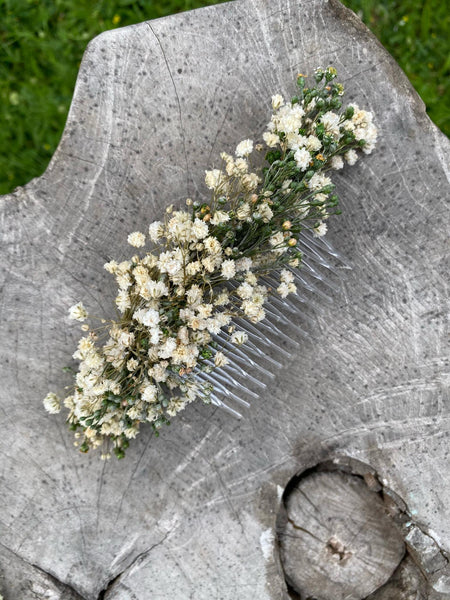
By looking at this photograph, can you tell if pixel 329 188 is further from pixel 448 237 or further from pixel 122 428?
pixel 122 428

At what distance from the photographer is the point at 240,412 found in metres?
1.85

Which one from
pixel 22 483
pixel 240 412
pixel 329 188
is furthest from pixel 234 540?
pixel 329 188

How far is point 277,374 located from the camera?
1854 millimetres

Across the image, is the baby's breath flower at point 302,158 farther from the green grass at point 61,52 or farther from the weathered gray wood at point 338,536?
the green grass at point 61,52

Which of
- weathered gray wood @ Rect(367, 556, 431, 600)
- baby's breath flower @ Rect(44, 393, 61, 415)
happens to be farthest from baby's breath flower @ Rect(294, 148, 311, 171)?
weathered gray wood @ Rect(367, 556, 431, 600)

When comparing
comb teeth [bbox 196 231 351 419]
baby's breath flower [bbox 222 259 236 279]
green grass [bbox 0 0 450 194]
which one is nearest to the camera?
baby's breath flower [bbox 222 259 236 279]

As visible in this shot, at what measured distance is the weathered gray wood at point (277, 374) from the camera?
5.74 feet

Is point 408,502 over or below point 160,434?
over

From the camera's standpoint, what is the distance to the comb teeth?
1.81m

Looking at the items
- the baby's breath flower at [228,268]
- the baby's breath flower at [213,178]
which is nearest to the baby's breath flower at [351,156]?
the baby's breath flower at [213,178]

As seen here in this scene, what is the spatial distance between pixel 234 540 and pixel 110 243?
1093mm

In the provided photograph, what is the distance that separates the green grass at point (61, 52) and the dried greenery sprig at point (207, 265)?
1111 millimetres

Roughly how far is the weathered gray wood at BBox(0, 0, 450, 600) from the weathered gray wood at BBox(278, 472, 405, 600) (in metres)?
0.08

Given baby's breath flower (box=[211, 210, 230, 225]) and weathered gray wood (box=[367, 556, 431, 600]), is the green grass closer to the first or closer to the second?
baby's breath flower (box=[211, 210, 230, 225])
